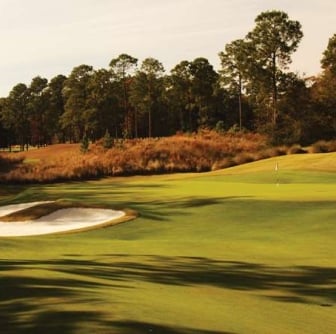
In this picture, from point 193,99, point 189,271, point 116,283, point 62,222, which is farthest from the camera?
point 193,99

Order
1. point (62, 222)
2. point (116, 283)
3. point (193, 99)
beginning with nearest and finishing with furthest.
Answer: point (116, 283)
point (62, 222)
point (193, 99)

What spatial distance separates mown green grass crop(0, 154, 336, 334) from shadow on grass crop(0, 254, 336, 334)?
18 millimetres

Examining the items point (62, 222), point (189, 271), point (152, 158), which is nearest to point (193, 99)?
point (152, 158)

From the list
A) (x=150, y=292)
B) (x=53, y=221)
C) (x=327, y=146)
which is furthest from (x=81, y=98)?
(x=150, y=292)

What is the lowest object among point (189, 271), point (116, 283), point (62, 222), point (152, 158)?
point (62, 222)

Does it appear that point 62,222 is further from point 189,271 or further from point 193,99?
point 193,99

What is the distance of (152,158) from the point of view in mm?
55781

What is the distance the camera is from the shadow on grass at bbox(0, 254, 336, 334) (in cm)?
584

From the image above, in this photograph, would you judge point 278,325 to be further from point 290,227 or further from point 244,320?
point 290,227

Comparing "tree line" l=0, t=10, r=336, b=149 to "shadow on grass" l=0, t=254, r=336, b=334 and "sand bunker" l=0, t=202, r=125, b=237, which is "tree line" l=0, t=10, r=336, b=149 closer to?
"sand bunker" l=0, t=202, r=125, b=237

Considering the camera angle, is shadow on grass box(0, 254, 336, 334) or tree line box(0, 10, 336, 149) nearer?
shadow on grass box(0, 254, 336, 334)

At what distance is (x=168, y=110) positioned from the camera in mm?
100875

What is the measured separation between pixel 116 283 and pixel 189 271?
226cm

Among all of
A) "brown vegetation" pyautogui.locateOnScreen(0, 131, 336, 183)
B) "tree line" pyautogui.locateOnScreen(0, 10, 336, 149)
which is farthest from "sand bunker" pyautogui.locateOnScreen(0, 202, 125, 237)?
"tree line" pyautogui.locateOnScreen(0, 10, 336, 149)
